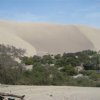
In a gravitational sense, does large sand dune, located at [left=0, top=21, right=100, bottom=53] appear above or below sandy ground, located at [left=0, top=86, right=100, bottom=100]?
above

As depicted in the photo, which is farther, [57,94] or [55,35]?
[55,35]

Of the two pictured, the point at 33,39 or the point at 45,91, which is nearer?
the point at 45,91

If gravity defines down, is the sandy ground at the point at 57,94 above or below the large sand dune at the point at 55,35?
below

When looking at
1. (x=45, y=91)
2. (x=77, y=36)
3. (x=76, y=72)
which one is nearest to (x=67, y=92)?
(x=45, y=91)

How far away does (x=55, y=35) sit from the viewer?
418 feet

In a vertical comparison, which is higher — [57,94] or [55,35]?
[55,35]

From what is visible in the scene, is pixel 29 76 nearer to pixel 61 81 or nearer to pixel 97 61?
pixel 61 81

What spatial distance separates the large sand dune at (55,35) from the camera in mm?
112875

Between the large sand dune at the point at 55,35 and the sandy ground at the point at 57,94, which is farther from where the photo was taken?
the large sand dune at the point at 55,35

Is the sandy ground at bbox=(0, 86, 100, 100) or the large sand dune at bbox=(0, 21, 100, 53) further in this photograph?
the large sand dune at bbox=(0, 21, 100, 53)

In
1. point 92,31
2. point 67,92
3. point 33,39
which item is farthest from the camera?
point 92,31

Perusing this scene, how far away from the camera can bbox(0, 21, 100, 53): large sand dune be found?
370 feet

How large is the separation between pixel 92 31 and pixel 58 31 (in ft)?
45.5

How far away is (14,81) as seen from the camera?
29516mm
